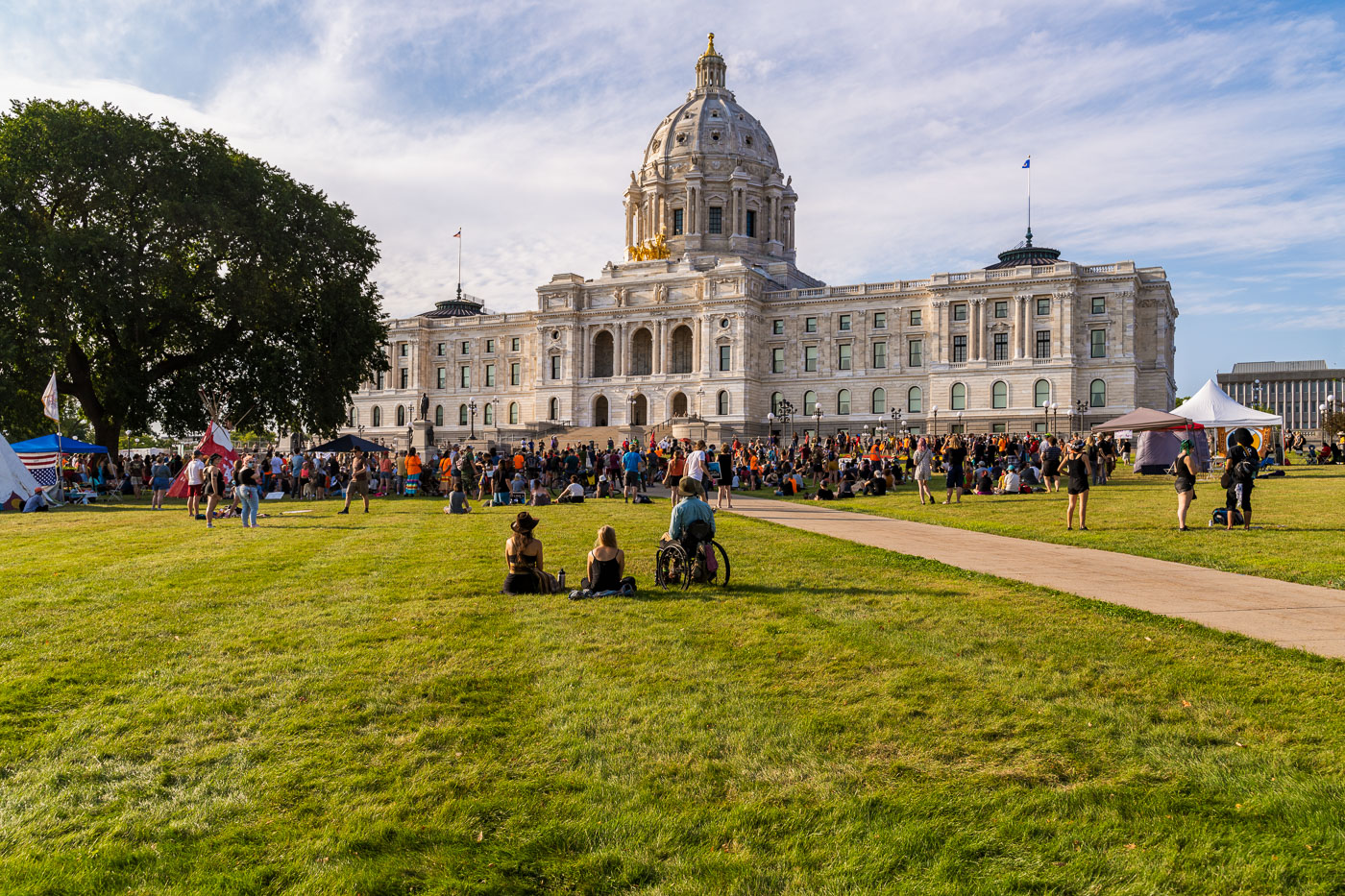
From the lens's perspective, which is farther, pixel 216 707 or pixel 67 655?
pixel 67 655

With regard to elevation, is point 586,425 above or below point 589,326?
below

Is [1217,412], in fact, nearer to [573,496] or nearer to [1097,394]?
Result: [573,496]

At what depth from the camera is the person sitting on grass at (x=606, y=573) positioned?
35.3 feet

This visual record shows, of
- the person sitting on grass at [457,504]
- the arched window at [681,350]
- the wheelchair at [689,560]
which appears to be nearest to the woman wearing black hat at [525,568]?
the wheelchair at [689,560]

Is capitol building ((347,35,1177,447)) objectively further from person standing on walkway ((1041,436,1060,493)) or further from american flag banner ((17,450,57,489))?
american flag banner ((17,450,57,489))

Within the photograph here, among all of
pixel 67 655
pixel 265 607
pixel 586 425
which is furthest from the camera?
pixel 586 425

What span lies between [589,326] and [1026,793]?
275 feet

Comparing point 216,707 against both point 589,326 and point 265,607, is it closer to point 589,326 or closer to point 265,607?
point 265,607

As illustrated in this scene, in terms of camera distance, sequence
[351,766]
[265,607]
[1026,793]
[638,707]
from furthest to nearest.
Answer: [265,607], [638,707], [351,766], [1026,793]

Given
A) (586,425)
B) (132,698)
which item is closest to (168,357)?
(132,698)

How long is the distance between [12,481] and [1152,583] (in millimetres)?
30122

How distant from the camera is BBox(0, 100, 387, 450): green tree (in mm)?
32438

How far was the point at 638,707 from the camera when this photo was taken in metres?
6.47

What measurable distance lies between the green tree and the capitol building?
Answer: 1290 inches
